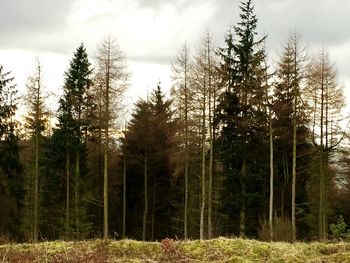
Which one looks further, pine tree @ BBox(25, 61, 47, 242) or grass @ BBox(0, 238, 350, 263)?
pine tree @ BBox(25, 61, 47, 242)

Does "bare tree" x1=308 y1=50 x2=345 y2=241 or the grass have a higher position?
"bare tree" x1=308 y1=50 x2=345 y2=241

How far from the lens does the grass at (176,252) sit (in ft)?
25.1

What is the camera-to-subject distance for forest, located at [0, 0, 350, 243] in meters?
27.9

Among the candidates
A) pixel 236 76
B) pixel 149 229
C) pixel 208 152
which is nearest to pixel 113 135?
pixel 208 152

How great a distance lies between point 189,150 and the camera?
29.7m

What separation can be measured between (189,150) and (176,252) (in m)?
21.7

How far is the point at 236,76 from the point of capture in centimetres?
3195

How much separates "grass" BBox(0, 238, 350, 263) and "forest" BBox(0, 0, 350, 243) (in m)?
13.8

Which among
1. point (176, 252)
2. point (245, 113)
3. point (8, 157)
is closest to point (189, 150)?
point (245, 113)

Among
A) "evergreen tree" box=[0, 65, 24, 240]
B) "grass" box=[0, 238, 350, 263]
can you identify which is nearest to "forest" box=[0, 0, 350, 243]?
"evergreen tree" box=[0, 65, 24, 240]

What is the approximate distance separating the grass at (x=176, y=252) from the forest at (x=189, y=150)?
1384 centimetres

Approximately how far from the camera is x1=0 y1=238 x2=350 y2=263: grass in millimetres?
7652

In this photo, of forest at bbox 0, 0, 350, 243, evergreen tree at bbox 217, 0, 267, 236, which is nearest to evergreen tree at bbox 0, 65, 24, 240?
forest at bbox 0, 0, 350, 243

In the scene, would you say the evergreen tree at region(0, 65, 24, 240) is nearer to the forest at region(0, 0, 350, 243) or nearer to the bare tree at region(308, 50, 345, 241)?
the forest at region(0, 0, 350, 243)
